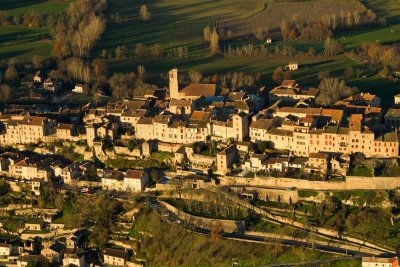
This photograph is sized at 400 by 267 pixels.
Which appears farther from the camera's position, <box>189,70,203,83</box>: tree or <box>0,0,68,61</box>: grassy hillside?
<box>0,0,68,61</box>: grassy hillside

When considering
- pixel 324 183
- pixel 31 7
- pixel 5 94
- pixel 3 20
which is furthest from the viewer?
pixel 31 7

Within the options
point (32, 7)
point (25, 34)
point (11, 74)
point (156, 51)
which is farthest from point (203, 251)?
point (32, 7)

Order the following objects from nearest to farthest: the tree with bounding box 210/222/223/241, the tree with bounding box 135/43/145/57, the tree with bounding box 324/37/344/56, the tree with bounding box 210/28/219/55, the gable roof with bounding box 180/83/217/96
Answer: the tree with bounding box 210/222/223/241, the gable roof with bounding box 180/83/217/96, the tree with bounding box 324/37/344/56, the tree with bounding box 210/28/219/55, the tree with bounding box 135/43/145/57

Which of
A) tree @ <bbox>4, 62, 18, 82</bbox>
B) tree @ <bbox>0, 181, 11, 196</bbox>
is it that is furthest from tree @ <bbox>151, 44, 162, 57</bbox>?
tree @ <bbox>0, 181, 11, 196</bbox>

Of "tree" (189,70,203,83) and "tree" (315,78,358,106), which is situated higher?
"tree" (189,70,203,83)

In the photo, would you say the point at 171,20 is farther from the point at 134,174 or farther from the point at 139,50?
the point at 134,174

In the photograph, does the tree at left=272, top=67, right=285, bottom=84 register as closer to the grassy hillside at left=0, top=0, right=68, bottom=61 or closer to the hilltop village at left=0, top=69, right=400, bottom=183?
the hilltop village at left=0, top=69, right=400, bottom=183
